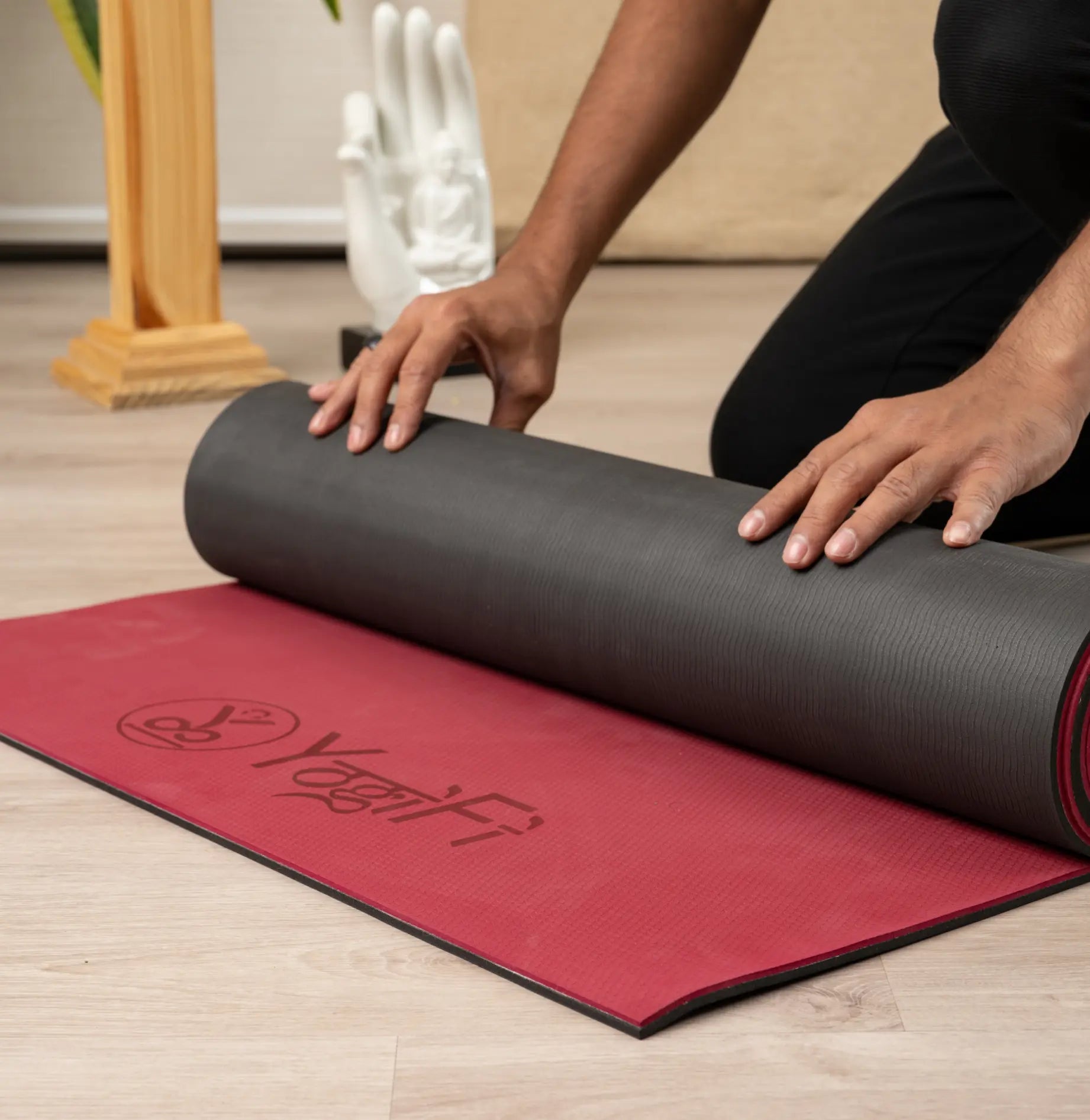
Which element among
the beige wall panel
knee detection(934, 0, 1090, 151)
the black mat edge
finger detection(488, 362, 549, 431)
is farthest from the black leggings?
the beige wall panel

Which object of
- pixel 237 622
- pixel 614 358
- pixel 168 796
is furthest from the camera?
A: pixel 614 358

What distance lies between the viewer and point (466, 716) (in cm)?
108

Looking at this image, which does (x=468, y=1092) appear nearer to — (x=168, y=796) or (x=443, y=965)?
(x=443, y=965)

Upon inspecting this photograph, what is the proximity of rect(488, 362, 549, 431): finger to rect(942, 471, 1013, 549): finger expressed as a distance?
1.65 feet

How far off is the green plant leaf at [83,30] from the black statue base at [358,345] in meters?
0.56

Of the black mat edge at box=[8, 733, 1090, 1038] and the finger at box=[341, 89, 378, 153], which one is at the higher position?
the finger at box=[341, 89, 378, 153]

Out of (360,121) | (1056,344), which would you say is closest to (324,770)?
(1056,344)

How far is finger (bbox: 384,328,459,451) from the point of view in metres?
1.25

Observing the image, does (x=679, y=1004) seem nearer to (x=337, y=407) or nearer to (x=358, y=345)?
(x=337, y=407)

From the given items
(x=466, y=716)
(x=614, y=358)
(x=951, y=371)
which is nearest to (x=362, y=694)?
(x=466, y=716)

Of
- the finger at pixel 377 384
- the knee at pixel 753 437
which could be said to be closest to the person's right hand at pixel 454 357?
the finger at pixel 377 384

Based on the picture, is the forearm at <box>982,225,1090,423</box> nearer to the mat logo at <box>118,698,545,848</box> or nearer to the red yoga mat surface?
the red yoga mat surface

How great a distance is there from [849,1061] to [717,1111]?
0.25ft

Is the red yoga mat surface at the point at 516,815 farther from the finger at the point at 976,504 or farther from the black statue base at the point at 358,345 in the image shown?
the black statue base at the point at 358,345
